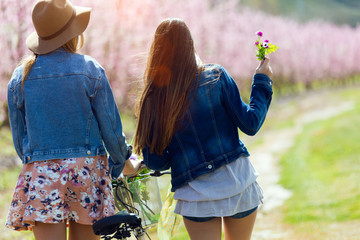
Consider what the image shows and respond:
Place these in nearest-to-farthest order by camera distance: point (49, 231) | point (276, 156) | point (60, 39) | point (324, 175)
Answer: point (49, 231)
point (60, 39)
point (324, 175)
point (276, 156)

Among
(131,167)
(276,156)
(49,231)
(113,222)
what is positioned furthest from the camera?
(276,156)

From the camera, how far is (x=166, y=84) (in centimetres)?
284

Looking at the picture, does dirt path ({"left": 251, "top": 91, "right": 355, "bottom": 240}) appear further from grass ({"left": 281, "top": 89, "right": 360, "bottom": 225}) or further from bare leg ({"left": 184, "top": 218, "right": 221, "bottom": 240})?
bare leg ({"left": 184, "top": 218, "right": 221, "bottom": 240})

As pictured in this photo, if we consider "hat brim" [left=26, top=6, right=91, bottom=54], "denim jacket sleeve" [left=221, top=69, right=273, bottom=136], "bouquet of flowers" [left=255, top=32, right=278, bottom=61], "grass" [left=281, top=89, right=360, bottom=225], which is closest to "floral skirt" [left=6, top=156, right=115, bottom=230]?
"hat brim" [left=26, top=6, right=91, bottom=54]

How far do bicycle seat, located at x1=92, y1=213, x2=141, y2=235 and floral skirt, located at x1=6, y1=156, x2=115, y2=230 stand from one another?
0.18 metres

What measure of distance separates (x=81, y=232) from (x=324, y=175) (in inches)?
390

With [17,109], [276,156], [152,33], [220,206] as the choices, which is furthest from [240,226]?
[276,156]

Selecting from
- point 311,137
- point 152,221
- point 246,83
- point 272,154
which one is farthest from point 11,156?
point 246,83

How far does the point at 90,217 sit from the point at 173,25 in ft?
3.62

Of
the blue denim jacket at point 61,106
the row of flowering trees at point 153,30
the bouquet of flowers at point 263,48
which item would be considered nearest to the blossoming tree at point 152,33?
the row of flowering trees at point 153,30

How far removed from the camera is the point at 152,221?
125 inches

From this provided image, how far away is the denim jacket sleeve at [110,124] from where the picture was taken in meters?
2.81

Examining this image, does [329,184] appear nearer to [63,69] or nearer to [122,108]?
[122,108]

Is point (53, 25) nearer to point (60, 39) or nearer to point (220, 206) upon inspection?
point (60, 39)
